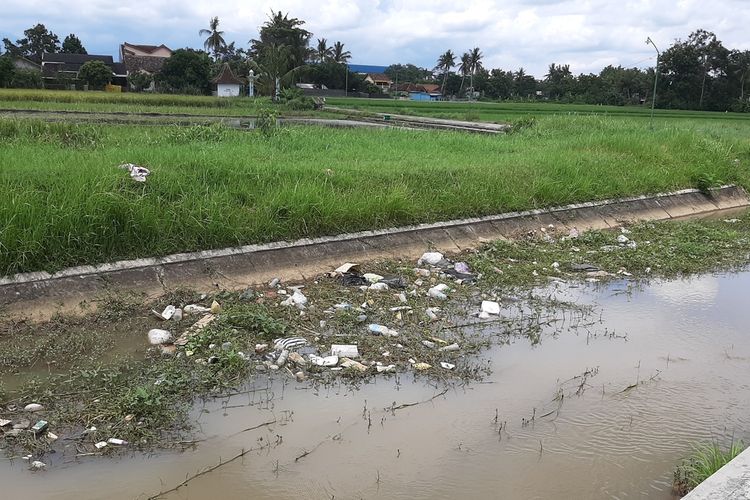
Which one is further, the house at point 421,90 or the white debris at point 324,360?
the house at point 421,90

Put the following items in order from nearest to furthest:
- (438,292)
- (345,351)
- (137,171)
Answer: (345,351)
(438,292)
(137,171)

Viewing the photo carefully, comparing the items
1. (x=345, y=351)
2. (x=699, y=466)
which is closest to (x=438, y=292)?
(x=345, y=351)

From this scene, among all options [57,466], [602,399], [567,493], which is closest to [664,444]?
[602,399]

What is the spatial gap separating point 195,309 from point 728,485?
134 inches

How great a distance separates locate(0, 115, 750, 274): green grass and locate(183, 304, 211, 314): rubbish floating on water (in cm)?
66

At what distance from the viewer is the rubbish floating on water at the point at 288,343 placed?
3822 mm

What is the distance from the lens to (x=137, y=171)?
557cm

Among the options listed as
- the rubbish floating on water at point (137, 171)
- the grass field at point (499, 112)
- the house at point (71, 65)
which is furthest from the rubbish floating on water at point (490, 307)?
the house at point (71, 65)

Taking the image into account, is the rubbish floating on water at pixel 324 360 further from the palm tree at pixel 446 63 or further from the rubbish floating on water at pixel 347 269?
the palm tree at pixel 446 63

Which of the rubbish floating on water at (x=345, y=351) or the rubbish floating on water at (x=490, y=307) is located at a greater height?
the rubbish floating on water at (x=490, y=307)

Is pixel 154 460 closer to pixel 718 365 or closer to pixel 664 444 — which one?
pixel 664 444

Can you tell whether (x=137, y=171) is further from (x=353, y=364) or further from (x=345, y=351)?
(x=353, y=364)

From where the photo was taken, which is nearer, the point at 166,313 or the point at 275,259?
the point at 166,313

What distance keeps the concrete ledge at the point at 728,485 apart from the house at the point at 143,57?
154ft
